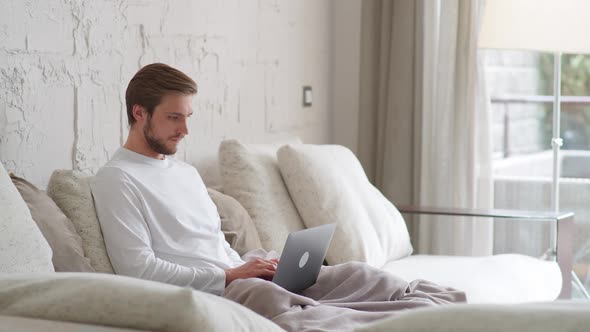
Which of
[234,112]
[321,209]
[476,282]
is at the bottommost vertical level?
[476,282]

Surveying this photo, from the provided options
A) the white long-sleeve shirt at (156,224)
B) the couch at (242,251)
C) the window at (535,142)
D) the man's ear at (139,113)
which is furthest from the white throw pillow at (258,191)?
the window at (535,142)

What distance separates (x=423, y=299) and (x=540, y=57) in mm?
2633

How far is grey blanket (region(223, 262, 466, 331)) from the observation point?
2.21 meters

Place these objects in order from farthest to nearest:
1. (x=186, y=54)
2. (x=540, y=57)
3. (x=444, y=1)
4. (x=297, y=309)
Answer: (x=540, y=57)
(x=444, y=1)
(x=186, y=54)
(x=297, y=309)

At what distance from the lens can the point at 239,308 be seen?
131cm

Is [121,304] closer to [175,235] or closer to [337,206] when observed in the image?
[175,235]

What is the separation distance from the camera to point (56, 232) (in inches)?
90.4

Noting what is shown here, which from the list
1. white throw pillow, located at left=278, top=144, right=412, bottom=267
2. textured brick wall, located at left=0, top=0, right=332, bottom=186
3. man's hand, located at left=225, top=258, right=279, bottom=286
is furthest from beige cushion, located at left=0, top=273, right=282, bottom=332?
white throw pillow, located at left=278, top=144, right=412, bottom=267

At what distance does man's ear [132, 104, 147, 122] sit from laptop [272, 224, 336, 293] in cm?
54

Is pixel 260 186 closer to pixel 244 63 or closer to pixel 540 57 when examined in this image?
pixel 244 63

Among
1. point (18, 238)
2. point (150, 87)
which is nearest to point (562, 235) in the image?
point (150, 87)

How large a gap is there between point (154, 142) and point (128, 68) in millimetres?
601

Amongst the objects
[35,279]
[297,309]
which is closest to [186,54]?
[297,309]

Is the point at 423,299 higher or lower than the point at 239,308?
lower
